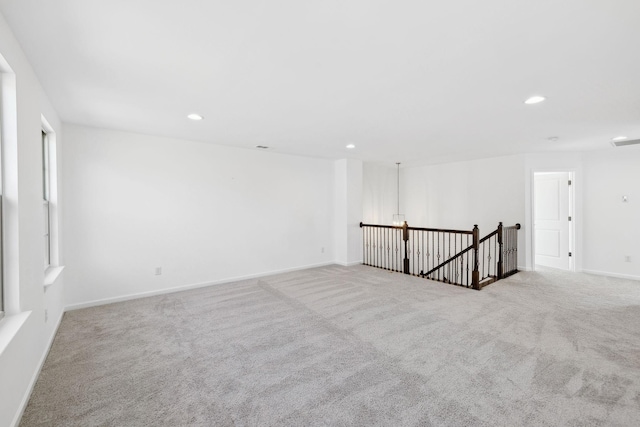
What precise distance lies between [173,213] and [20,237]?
2.57 m

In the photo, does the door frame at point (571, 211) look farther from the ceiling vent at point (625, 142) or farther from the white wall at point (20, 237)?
the white wall at point (20, 237)

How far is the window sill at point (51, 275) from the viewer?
8.83ft

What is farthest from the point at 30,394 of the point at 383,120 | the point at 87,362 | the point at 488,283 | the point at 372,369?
the point at 488,283

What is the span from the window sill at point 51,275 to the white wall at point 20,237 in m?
0.32

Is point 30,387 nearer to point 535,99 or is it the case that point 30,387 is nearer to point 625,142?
point 535,99

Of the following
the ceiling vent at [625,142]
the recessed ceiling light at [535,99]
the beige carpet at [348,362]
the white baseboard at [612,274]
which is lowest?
the beige carpet at [348,362]

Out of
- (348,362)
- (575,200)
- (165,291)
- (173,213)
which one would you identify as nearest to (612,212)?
(575,200)

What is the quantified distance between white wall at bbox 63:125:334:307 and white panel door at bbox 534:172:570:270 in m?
5.13

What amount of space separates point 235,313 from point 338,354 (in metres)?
1.61

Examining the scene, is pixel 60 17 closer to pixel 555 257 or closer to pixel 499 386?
pixel 499 386

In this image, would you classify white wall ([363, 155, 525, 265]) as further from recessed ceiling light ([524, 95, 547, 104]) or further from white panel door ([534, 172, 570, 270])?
recessed ceiling light ([524, 95, 547, 104])

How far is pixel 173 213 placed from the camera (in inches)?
176

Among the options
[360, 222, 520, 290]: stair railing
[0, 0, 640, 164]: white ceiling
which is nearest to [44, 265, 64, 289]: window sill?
[0, 0, 640, 164]: white ceiling

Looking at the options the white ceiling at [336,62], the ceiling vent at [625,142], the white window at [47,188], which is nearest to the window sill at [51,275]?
the white window at [47,188]
